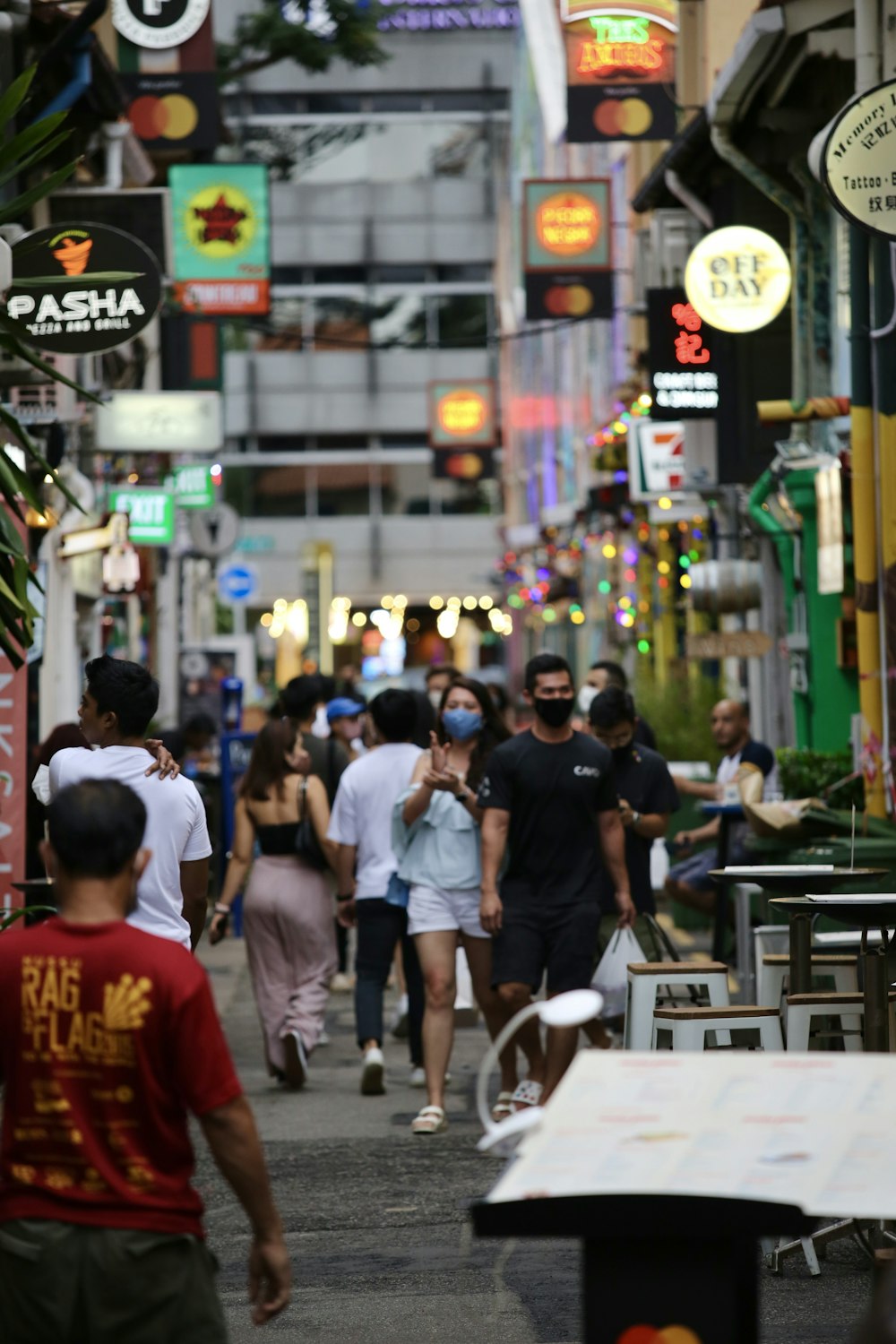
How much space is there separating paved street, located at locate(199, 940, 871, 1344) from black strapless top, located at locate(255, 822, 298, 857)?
1332 millimetres

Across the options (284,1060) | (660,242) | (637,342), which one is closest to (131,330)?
(284,1060)

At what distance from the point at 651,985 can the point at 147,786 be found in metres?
2.47

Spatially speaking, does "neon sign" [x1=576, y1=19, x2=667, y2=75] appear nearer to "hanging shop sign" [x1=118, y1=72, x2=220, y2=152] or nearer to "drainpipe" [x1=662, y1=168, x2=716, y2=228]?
"drainpipe" [x1=662, y1=168, x2=716, y2=228]

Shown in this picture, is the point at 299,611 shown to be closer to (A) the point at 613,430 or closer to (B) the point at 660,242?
(A) the point at 613,430

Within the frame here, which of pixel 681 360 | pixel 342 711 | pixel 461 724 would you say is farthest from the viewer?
pixel 681 360

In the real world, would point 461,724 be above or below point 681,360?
below

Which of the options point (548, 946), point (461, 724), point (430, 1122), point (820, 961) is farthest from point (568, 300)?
point (820, 961)

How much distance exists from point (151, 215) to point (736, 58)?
5555mm

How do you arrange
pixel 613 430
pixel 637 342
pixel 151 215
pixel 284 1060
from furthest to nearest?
pixel 637 342
pixel 613 430
pixel 151 215
pixel 284 1060

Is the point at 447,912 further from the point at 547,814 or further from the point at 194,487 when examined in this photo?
the point at 194,487

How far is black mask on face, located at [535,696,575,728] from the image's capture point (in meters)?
9.48

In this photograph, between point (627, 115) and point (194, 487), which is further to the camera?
point (194, 487)

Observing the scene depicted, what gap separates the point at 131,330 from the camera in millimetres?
12102

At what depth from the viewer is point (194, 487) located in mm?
29875
